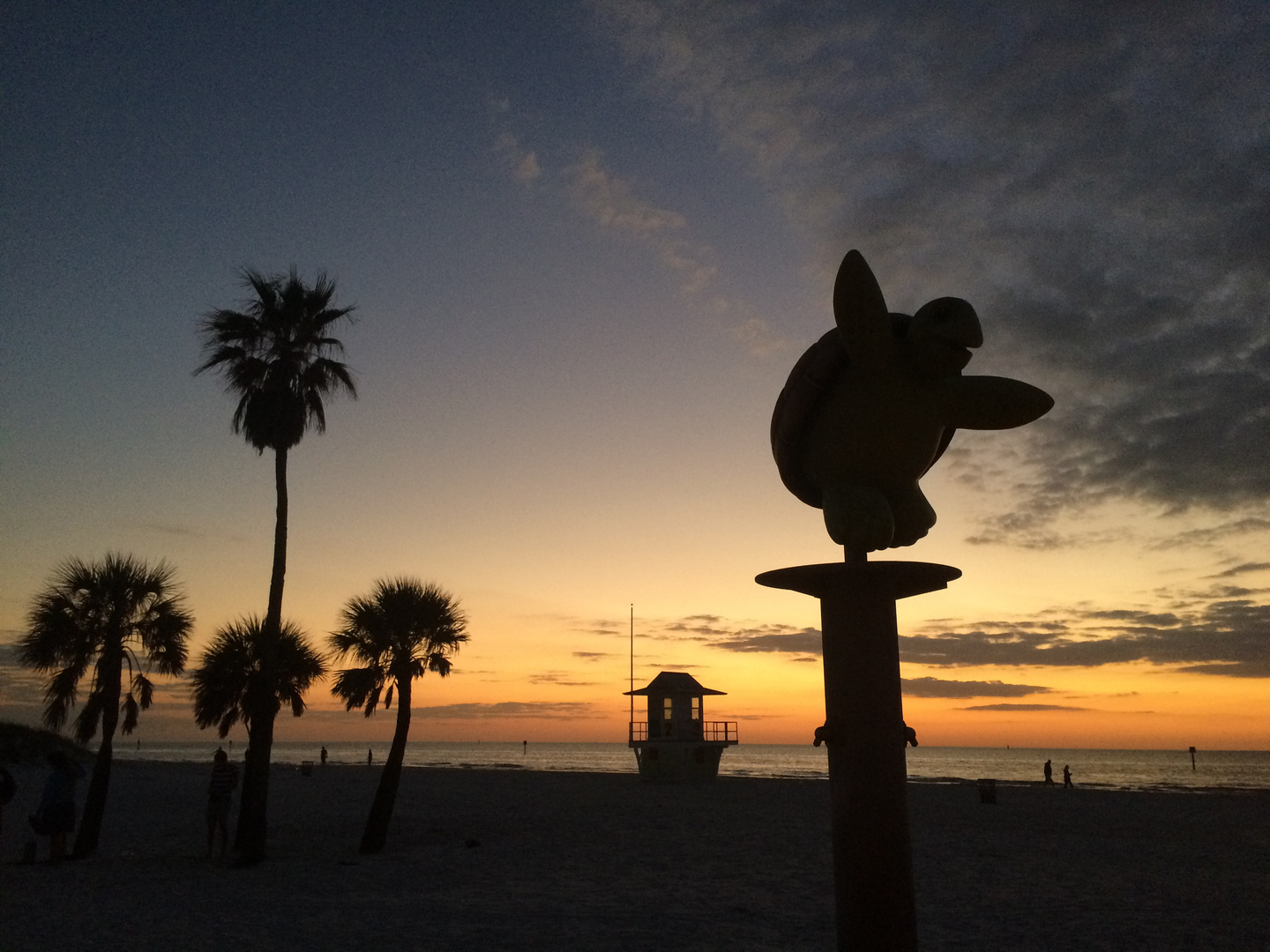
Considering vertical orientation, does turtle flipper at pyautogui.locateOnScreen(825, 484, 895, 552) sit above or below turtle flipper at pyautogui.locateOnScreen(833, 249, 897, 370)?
below

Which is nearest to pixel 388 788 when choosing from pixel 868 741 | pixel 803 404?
pixel 868 741

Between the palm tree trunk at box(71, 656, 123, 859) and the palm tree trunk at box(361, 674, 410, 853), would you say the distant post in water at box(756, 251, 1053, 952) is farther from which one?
the palm tree trunk at box(71, 656, 123, 859)

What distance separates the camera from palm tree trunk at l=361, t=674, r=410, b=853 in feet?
56.7

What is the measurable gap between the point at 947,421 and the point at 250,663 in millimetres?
18937

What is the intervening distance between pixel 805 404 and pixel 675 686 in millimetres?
38748

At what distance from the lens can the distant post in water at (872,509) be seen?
5.93 meters

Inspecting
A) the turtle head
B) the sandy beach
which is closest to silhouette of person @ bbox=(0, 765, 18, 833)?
the sandy beach

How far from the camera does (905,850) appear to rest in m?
6.00

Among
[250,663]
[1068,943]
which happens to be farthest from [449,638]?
[1068,943]

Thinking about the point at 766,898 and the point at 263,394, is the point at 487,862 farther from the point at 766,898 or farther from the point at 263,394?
the point at 263,394

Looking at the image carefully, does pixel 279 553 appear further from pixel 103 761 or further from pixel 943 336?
pixel 943 336

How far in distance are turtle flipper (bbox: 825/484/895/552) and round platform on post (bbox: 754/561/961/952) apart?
257 millimetres

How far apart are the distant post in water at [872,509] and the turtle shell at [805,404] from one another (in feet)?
0.04

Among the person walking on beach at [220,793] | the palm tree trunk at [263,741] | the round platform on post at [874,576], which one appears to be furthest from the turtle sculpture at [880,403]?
the person walking on beach at [220,793]
